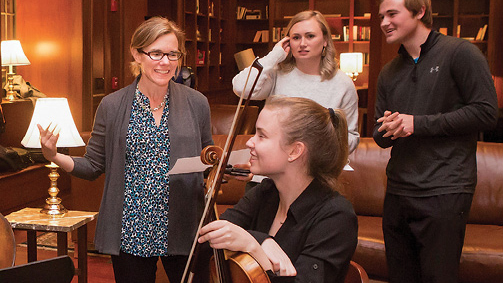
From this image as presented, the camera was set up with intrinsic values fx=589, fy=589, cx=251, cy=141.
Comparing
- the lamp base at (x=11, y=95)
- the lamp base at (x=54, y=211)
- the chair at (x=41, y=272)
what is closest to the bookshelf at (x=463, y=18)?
the lamp base at (x=11, y=95)

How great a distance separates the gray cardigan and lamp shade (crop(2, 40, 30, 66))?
4418 mm

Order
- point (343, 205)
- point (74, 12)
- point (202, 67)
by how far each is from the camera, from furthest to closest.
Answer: point (202, 67)
point (74, 12)
point (343, 205)

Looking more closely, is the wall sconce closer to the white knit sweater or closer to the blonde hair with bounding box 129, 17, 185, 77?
the white knit sweater

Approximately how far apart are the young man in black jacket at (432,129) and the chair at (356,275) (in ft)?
2.19

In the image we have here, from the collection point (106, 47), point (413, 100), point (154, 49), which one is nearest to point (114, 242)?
point (154, 49)

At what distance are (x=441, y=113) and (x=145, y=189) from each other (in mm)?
1093

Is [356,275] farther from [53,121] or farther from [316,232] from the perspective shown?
[53,121]

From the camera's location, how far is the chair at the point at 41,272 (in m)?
1.08

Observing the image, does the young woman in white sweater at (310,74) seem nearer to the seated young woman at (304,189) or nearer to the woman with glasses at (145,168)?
the woman with glasses at (145,168)

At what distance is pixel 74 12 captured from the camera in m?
6.33

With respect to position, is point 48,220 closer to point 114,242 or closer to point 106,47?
point 114,242

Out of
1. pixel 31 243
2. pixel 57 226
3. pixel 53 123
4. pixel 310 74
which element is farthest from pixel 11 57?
pixel 310 74

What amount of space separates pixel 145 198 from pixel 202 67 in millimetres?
7396

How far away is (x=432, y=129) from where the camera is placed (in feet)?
6.84
